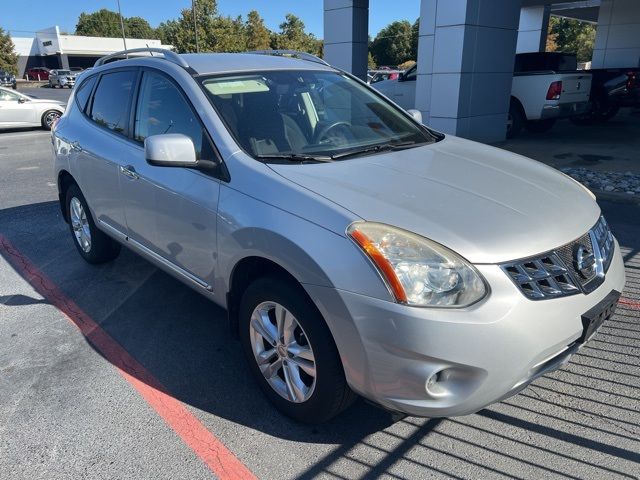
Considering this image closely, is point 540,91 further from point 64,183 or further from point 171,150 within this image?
point 171,150

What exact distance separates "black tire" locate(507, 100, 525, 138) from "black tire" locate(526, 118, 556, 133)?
0.61 meters

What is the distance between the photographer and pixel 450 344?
2.02 meters

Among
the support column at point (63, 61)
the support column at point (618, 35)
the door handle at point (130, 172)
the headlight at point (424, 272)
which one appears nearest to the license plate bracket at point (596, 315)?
the headlight at point (424, 272)

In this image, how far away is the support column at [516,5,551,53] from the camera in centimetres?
2039

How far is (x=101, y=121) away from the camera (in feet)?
13.9

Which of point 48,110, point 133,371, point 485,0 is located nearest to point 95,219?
point 133,371

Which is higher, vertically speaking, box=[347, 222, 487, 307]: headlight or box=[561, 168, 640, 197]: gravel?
box=[347, 222, 487, 307]: headlight

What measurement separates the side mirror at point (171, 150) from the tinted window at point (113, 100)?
1.18 meters

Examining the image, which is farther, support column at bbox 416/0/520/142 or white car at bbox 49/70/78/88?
white car at bbox 49/70/78/88

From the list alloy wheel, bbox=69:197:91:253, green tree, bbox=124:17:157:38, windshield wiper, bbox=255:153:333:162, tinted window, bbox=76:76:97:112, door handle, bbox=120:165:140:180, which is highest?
green tree, bbox=124:17:157:38

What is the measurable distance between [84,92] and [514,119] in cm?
983

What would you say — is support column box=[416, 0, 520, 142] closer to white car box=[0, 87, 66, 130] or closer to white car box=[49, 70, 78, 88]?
white car box=[0, 87, 66, 130]

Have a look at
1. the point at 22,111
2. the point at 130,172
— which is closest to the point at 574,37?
the point at 22,111

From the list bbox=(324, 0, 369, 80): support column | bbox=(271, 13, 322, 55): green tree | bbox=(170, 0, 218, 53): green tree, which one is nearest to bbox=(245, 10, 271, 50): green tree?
bbox=(271, 13, 322, 55): green tree
